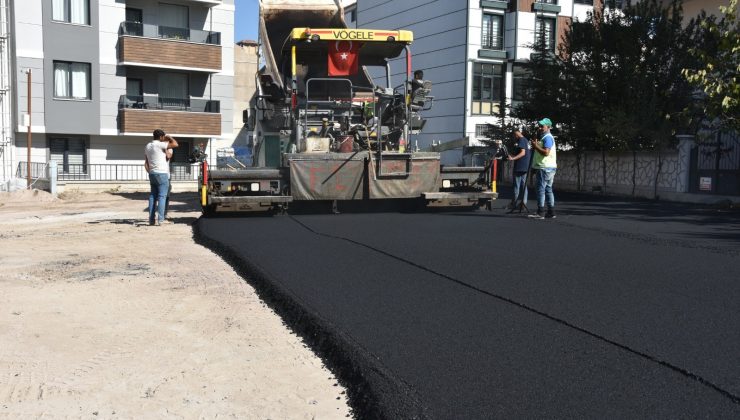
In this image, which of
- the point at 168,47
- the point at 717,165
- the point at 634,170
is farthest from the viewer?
the point at 168,47

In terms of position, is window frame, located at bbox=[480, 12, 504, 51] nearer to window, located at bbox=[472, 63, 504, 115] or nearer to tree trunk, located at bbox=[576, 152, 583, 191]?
window, located at bbox=[472, 63, 504, 115]

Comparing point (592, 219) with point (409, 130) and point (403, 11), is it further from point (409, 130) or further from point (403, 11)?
point (403, 11)

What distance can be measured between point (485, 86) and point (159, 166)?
69.2 feet

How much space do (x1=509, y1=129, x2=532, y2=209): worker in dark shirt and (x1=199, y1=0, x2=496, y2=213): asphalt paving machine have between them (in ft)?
1.65

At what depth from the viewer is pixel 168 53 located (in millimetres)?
26031

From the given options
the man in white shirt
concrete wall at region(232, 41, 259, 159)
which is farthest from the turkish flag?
concrete wall at region(232, 41, 259, 159)

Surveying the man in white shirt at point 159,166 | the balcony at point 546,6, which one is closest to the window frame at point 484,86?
the balcony at point 546,6

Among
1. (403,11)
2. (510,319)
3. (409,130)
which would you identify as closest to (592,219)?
(409,130)

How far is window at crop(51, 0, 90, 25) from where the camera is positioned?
81.5 feet

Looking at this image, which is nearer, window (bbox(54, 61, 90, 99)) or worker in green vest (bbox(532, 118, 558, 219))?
worker in green vest (bbox(532, 118, 558, 219))

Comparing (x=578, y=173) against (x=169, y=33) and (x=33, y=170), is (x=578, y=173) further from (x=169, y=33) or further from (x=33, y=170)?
(x=33, y=170)

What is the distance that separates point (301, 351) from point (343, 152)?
788 cm

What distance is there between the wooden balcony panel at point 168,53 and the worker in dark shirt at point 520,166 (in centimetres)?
1716

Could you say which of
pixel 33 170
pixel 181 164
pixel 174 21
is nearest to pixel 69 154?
pixel 33 170
